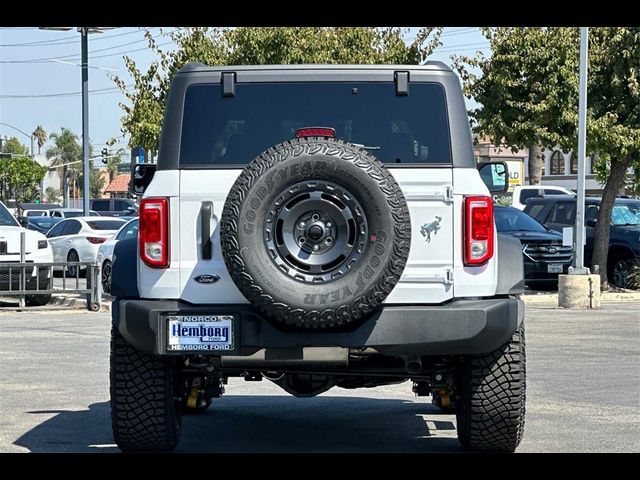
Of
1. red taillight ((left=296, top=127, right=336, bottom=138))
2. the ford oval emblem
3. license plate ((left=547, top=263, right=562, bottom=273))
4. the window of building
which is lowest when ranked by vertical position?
license plate ((left=547, top=263, right=562, bottom=273))

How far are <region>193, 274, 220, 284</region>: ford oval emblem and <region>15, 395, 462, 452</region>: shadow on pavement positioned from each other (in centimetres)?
143

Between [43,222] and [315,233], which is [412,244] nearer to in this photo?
[315,233]

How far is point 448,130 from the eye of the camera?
24.2ft

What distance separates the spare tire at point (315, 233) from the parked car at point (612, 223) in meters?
18.5

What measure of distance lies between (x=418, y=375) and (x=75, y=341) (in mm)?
8329

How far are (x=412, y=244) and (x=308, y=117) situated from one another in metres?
0.98

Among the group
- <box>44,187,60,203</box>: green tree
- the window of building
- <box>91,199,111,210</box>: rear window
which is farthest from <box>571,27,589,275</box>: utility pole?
<box>44,187,60,203</box>: green tree

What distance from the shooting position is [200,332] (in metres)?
6.95

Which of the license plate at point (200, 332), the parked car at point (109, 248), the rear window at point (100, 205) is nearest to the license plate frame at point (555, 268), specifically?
the parked car at point (109, 248)

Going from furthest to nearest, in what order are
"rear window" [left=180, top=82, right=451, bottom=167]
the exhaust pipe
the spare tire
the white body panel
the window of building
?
the window of building, "rear window" [left=180, top=82, right=451, bottom=167], the exhaust pipe, the white body panel, the spare tire

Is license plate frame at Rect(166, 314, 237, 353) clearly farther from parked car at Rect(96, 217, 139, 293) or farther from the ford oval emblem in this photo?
parked car at Rect(96, 217, 139, 293)

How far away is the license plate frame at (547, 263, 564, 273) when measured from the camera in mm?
23422
